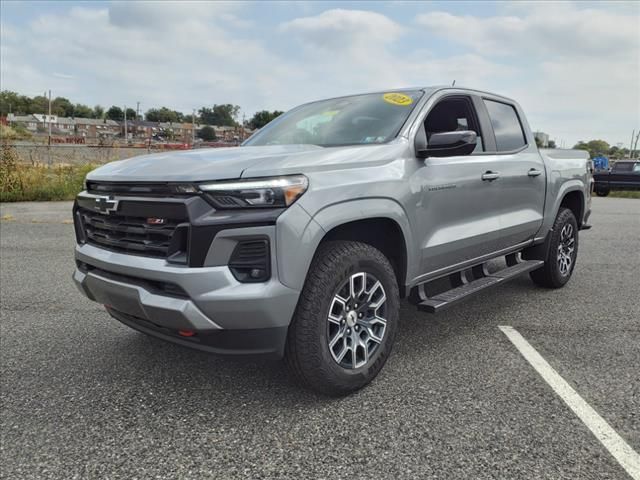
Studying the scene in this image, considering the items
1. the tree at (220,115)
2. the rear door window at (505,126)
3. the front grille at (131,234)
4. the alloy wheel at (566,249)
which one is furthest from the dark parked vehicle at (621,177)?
the tree at (220,115)

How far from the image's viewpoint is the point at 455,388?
2.95 m

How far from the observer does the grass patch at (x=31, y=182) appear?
12578mm

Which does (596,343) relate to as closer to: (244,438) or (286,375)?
(286,375)

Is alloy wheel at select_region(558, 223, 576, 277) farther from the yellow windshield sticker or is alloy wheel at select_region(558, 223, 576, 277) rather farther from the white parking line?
the yellow windshield sticker

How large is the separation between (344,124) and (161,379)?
205 cm

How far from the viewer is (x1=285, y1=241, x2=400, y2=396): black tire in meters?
2.57

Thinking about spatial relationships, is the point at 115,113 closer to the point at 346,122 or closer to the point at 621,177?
the point at 621,177

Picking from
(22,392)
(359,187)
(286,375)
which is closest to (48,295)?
(22,392)

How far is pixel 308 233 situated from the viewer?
249cm

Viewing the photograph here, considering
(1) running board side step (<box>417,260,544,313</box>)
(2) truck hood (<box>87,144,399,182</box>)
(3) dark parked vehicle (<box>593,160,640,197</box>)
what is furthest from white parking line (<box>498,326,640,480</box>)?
(3) dark parked vehicle (<box>593,160,640,197</box>)

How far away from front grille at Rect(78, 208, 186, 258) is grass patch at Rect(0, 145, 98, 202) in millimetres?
11455

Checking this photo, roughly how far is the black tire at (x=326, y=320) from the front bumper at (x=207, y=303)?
0.10m

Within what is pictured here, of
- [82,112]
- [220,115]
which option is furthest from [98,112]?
[220,115]

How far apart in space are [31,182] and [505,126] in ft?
40.7
